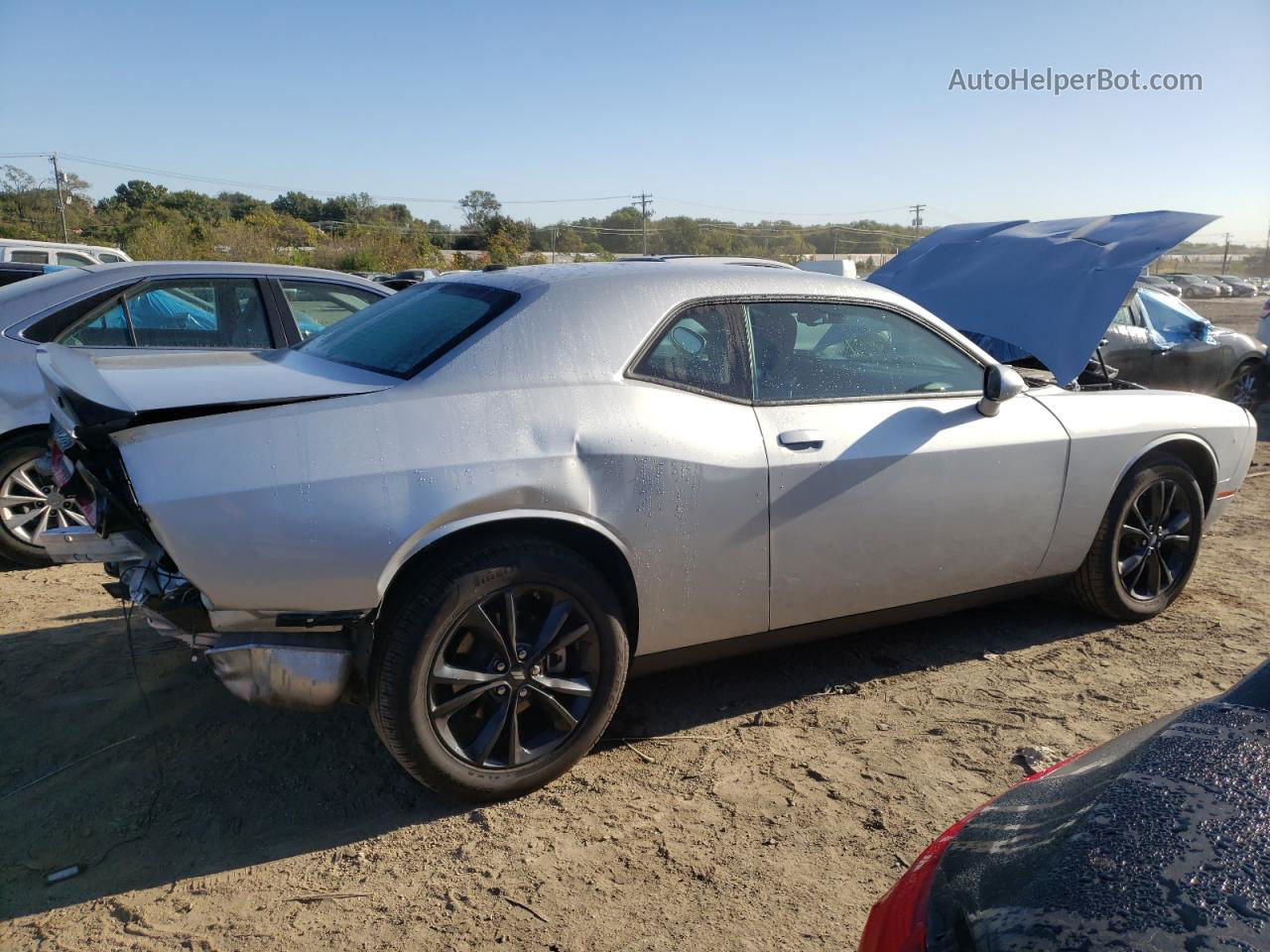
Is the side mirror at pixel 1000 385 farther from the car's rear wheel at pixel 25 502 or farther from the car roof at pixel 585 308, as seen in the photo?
the car's rear wheel at pixel 25 502

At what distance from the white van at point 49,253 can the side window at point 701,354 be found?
12981mm

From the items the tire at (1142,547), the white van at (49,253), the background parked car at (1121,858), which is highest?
the white van at (49,253)

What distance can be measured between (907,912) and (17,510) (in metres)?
5.29

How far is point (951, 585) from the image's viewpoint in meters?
3.84

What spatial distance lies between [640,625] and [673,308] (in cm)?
111

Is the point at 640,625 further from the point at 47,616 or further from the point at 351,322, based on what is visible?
the point at 47,616

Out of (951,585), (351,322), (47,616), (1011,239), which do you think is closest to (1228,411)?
(1011,239)

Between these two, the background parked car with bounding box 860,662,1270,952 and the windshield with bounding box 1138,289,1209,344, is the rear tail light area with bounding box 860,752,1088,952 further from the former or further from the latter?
the windshield with bounding box 1138,289,1209,344

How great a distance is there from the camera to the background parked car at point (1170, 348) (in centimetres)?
913

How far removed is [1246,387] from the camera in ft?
34.6

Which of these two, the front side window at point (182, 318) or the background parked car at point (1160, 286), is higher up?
the background parked car at point (1160, 286)

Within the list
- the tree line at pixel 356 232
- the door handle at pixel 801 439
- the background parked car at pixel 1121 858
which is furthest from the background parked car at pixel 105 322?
the tree line at pixel 356 232

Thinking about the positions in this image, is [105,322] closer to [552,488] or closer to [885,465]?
[552,488]

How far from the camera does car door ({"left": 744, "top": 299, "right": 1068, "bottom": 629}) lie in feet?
11.1
